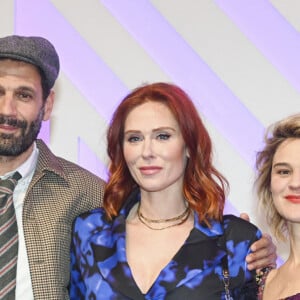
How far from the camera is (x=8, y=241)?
6.81 feet

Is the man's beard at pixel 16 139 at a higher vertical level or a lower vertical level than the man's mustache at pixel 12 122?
lower

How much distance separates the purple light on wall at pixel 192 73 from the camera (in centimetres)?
310

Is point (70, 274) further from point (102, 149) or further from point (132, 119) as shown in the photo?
point (102, 149)

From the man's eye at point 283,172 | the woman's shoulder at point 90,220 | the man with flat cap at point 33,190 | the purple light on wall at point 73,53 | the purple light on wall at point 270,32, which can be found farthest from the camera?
the purple light on wall at point 73,53

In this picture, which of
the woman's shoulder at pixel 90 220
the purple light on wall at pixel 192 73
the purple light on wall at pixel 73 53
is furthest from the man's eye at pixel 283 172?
the purple light on wall at pixel 73 53

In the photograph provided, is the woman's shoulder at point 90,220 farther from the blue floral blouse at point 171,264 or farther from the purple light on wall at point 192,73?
the purple light on wall at point 192,73

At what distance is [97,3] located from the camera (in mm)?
3217

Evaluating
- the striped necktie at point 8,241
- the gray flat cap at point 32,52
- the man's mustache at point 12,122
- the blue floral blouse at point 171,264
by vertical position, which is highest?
the gray flat cap at point 32,52

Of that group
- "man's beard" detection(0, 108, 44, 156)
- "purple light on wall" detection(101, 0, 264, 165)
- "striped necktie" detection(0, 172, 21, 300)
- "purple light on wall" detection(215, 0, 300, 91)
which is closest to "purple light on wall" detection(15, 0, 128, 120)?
"purple light on wall" detection(101, 0, 264, 165)

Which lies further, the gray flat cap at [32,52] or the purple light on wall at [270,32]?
the purple light on wall at [270,32]

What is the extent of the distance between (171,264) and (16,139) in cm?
64

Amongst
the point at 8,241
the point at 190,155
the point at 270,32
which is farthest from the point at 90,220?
the point at 270,32

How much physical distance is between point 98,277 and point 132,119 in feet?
1.69

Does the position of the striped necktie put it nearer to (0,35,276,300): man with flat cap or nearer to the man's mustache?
(0,35,276,300): man with flat cap
